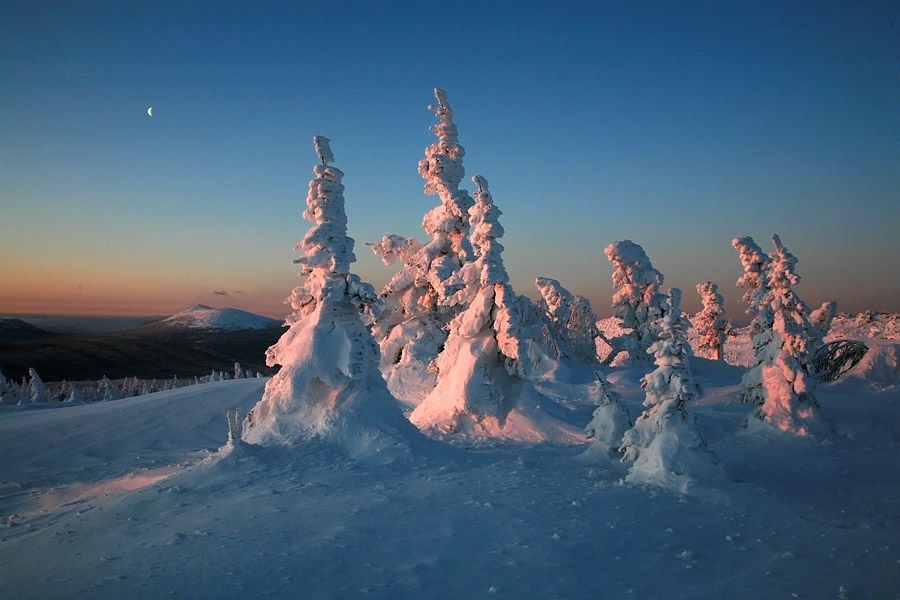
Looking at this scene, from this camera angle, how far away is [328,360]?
550 inches

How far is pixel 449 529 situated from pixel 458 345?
1139cm

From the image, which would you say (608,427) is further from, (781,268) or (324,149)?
(781,268)

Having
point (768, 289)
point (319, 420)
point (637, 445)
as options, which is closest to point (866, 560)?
point (637, 445)

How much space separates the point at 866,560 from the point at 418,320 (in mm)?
23123

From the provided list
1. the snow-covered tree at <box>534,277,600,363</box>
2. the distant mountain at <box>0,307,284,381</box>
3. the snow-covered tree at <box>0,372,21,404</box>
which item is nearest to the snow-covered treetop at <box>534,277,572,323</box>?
the snow-covered tree at <box>534,277,600,363</box>

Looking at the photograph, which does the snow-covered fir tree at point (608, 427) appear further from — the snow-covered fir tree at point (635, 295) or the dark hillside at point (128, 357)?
the dark hillside at point (128, 357)

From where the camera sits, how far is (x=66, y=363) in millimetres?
120688

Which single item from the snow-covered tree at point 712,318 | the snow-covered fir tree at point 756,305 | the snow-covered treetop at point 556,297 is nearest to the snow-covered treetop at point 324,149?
the snow-covered fir tree at point 756,305

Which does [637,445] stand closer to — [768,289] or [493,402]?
[493,402]

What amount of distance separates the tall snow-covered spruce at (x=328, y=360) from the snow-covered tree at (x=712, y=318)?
3947cm

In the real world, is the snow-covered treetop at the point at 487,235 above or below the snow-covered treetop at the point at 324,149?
below

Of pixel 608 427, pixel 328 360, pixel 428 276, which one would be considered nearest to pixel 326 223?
pixel 328 360

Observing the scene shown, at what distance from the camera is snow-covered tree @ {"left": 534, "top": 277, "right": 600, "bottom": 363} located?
40.9m

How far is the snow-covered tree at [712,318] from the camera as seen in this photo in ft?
152
